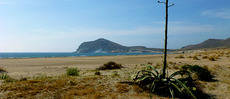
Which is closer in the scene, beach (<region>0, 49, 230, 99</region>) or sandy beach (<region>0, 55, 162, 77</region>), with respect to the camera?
beach (<region>0, 49, 230, 99</region>)

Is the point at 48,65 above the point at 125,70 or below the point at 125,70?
below

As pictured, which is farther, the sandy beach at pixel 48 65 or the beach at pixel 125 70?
the sandy beach at pixel 48 65

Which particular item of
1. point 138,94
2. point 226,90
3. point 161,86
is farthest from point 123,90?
point 226,90

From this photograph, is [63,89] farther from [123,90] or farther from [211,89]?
[211,89]

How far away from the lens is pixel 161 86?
505 cm

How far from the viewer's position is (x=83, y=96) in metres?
4.38

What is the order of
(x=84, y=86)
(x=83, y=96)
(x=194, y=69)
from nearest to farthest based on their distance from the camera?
(x=83, y=96)
(x=84, y=86)
(x=194, y=69)

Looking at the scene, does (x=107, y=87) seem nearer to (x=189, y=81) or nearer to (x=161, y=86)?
(x=161, y=86)

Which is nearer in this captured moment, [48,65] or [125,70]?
[125,70]

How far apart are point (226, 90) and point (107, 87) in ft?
14.7

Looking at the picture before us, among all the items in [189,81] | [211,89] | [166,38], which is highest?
[166,38]

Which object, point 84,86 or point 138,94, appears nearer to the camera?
point 138,94

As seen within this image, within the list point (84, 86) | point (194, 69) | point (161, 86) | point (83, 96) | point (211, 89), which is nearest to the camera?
point (83, 96)

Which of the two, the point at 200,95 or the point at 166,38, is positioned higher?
the point at 166,38
